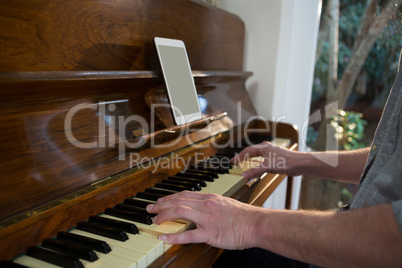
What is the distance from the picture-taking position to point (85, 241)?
788 mm

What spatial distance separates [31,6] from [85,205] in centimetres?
57

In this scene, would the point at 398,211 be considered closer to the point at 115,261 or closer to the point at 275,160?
the point at 115,261

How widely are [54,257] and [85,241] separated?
0.08m

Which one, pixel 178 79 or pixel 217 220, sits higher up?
pixel 178 79

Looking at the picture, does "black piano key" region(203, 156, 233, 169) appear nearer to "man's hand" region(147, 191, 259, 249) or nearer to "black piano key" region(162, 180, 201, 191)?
"black piano key" region(162, 180, 201, 191)

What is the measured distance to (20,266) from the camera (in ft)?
2.24

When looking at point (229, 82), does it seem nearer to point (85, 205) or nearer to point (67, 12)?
point (67, 12)

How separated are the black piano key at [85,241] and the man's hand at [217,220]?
0.58ft

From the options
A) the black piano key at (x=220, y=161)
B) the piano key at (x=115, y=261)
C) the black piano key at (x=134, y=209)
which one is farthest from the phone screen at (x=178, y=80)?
the piano key at (x=115, y=261)

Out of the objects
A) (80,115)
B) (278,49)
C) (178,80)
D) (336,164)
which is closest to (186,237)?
(80,115)

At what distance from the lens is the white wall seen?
2.30 metres

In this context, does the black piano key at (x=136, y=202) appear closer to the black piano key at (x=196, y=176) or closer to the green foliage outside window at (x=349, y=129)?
the black piano key at (x=196, y=176)

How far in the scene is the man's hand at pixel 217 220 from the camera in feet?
2.82

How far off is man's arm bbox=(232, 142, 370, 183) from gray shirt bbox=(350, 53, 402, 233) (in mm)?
507
